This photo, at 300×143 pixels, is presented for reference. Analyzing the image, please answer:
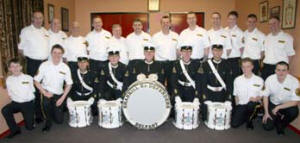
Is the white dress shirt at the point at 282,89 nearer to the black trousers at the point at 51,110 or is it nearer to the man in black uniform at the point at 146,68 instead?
the man in black uniform at the point at 146,68

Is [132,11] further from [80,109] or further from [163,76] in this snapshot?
[80,109]

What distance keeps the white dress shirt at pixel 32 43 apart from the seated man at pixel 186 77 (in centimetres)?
234

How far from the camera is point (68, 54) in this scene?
4762mm

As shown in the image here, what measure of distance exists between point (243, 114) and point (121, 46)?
2.53 metres

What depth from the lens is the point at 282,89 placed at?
3.88m

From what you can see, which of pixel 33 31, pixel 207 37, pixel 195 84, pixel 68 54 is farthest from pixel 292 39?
pixel 33 31

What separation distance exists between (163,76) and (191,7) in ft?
14.0

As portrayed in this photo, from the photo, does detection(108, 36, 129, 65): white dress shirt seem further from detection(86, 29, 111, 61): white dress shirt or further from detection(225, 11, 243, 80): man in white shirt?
detection(225, 11, 243, 80): man in white shirt

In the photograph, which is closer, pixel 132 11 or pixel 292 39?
pixel 292 39

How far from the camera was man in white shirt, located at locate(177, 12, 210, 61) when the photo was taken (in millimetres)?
4669

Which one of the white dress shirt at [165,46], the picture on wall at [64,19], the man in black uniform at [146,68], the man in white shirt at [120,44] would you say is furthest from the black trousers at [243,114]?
the picture on wall at [64,19]

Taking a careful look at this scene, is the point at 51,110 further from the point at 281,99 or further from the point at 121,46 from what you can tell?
the point at 281,99

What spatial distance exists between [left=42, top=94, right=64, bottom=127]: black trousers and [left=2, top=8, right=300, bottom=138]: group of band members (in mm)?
12

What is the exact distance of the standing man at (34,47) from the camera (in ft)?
13.9
